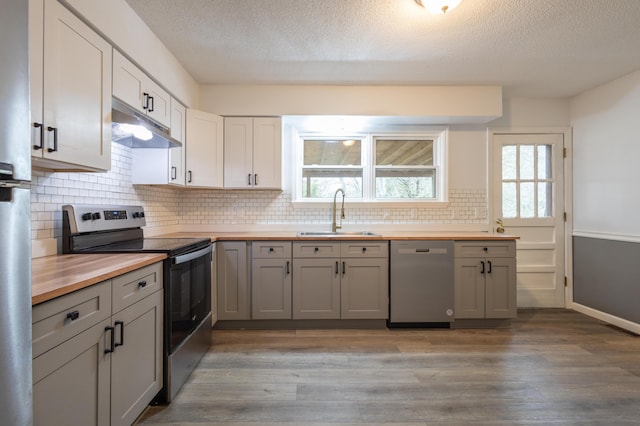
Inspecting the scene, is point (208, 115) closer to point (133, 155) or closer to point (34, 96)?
point (133, 155)

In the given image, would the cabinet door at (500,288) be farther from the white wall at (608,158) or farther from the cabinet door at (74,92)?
the cabinet door at (74,92)

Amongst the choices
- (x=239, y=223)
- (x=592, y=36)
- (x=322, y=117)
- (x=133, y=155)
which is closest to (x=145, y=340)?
(x=133, y=155)

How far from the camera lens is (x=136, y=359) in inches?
63.1

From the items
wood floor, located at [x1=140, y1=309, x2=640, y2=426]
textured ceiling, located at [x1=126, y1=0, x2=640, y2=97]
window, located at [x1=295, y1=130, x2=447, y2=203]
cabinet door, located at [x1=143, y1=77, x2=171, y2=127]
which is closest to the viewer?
wood floor, located at [x1=140, y1=309, x2=640, y2=426]

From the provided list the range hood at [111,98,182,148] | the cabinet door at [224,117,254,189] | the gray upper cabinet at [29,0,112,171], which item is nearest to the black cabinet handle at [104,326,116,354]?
the gray upper cabinet at [29,0,112,171]

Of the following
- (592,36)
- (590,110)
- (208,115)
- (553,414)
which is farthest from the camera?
(590,110)

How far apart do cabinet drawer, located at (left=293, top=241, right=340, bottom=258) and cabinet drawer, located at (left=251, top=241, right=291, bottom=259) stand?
79 millimetres

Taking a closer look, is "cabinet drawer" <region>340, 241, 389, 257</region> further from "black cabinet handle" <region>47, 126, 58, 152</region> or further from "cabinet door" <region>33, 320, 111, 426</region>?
"black cabinet handle" <region>47, 126, 58, 152</region>

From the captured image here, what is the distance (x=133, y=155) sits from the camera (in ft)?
8.91

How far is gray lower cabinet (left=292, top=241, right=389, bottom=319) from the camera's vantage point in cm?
302

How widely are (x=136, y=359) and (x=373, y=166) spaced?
2.93 meters

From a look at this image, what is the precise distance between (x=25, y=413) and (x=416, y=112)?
11.4 ft

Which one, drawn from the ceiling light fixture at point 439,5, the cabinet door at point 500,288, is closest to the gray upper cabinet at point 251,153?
the ceiling light fixture at point 439,5

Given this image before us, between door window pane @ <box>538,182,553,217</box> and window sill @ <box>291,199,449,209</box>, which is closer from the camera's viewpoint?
window sill @ <box>291,199,449,209</box>
